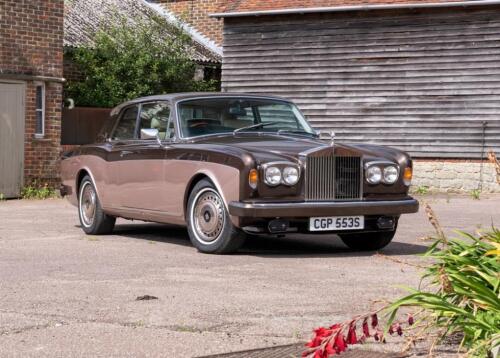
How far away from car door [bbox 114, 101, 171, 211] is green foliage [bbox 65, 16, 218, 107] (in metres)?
12.7

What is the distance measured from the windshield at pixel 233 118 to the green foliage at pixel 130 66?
43.5ft

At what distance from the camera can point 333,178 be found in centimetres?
926

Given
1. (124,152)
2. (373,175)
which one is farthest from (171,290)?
(124,152)

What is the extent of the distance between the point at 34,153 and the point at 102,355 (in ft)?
46.5

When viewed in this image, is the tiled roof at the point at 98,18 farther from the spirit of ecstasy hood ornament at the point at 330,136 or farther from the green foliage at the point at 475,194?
the spirit of ecstasy hood ornament at the point at 330,136

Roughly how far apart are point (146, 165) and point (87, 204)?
148cm

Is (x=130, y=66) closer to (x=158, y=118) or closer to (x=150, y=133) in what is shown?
(x=158, y=118)

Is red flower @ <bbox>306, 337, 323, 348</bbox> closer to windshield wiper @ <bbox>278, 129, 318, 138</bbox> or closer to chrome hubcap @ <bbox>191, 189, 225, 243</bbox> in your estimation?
chrome hubcap @ <bbox>191, 189, 225, 243</bbox>

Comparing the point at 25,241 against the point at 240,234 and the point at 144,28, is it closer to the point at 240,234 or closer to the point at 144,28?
the point at 240,234

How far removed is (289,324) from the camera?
589cm

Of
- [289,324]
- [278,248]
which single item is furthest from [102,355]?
[278,248]

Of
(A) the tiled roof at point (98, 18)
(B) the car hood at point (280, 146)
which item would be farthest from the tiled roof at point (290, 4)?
(B) the car hood at point (280, 146)

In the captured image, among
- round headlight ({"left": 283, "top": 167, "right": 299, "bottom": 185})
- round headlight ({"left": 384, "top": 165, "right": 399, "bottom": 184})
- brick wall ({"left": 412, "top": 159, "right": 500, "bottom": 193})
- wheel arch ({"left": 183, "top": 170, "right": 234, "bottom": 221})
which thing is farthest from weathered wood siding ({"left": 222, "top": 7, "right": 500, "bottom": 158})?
round headlight ({"left": 283, "top": 167, "right": 299, "bottom": 185})

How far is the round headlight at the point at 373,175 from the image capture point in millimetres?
9425
